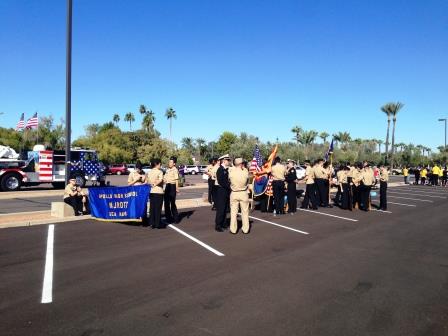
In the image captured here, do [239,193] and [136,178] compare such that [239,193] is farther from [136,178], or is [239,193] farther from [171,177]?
[136,178]

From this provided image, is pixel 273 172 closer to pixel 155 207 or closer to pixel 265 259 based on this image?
pixel 155 207

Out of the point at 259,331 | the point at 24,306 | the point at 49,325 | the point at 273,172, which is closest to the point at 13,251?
the point at 24,306

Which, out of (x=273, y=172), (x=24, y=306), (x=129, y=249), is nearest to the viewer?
(x=24, y=306)

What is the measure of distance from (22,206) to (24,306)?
11500mm

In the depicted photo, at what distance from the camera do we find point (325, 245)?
8414mm

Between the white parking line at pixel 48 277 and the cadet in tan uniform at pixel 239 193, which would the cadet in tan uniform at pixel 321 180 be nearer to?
the cadet in tan uniform at pixel 239 193

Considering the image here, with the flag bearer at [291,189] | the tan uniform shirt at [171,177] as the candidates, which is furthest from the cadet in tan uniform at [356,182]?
the tan uniform shirt at [171,177]

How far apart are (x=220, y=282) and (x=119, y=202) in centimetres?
587

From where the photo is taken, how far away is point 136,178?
10977mm

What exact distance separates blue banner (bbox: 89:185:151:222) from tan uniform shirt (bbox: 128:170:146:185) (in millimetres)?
330

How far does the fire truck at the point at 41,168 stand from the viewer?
73.3ft

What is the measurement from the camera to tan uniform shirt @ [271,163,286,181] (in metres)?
12.9

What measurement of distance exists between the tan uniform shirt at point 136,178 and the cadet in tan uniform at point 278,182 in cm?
416

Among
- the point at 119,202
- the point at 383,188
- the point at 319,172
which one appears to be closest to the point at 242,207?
the point at 119,202
